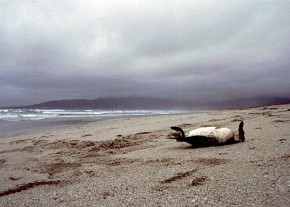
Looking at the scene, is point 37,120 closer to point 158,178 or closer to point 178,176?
point 158,178

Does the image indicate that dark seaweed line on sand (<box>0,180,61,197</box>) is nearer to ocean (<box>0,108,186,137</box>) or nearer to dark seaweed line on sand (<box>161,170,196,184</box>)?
dark seaweed line on sand (<box>161,170,196,184</box>)

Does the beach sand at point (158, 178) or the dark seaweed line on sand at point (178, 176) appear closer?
the beach sand at point (158, 178)

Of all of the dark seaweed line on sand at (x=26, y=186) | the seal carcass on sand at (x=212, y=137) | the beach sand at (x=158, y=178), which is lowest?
the dark seaweed line on sand at (x=26, y=186)

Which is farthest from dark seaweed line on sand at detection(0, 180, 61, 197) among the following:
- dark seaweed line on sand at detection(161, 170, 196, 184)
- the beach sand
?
dark seaweed line on sand at detection(161, 170, 196, 184)

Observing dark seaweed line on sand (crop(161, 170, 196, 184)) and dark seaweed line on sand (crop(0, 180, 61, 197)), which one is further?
dark seaweed line on sand (crop(0, 180, 61, 197))

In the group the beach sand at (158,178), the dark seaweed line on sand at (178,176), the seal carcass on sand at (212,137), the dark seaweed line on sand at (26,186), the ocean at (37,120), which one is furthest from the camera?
the ocean at (37,120)

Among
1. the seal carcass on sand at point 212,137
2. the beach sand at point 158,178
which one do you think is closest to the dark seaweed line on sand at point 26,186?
the beach sand at point 158,178

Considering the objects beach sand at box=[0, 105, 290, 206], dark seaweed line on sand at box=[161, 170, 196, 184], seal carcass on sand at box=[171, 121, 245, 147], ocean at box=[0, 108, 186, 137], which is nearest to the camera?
beach sand at box=[0, 105, 290, 206]

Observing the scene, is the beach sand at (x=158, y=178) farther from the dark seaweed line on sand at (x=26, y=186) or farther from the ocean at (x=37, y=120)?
the ocean at (x=37, y=120)

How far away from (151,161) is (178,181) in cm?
146

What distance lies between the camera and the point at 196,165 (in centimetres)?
458

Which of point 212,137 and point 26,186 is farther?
point 212,137

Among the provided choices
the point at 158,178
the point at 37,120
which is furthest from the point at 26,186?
the point at 37,120

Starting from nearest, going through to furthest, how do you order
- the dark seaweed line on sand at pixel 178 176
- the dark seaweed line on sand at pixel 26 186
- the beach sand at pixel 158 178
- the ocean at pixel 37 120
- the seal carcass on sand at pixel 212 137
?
the beach sand at pixel 158 178, the dark seaweed line on sand at pixel 178 176, the dark seaweed line on sand at pixel 26 186, the seal carcass on sand at pixel 212 137, the ocean at pixel 37 120
